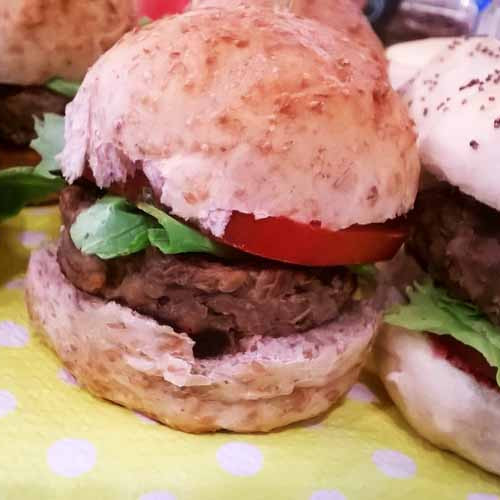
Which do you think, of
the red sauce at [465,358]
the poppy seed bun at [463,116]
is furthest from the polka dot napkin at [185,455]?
the poppy seed bun at [463,116]

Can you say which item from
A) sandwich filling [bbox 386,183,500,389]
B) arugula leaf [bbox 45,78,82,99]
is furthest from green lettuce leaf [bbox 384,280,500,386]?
arugula leaf [bbox 45,78,82,99]

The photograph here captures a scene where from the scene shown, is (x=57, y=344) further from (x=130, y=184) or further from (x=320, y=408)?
(x=320, y=408)

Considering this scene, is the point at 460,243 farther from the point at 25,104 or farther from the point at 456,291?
the point at 25,104

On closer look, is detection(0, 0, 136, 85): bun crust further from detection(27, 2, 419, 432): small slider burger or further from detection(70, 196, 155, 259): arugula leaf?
detection(70, 196, 155, 259): arugula leaf

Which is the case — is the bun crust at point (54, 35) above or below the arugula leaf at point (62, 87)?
above

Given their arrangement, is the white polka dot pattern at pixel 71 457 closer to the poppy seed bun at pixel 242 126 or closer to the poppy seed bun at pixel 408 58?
the poppy seed bun at pixel 242 126
